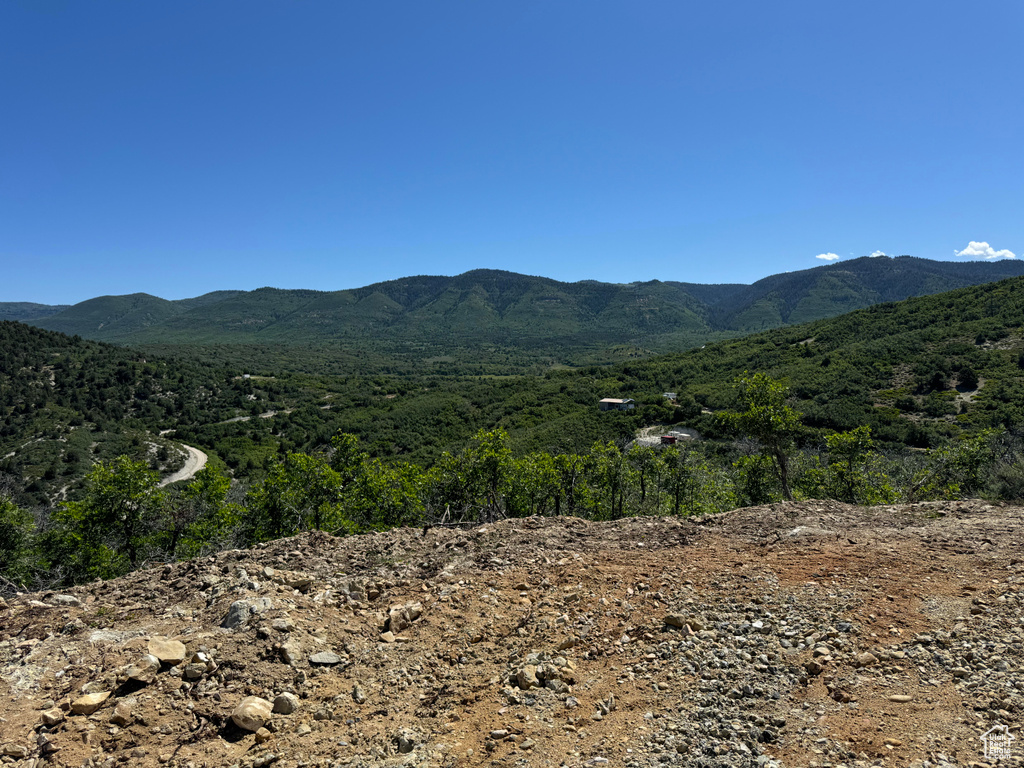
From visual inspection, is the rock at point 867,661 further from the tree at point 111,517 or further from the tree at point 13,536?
the tree at point 13,536

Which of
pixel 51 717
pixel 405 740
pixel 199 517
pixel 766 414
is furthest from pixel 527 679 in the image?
pixel 199 517

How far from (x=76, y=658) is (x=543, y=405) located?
279 feet

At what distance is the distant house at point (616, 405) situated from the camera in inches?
3109

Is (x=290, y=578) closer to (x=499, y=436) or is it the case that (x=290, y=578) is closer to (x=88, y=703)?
(x=88, y=703)

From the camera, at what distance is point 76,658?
5043 mm

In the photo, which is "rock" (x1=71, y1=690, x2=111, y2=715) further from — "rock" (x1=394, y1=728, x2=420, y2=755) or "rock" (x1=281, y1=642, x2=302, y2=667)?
"rock" (x1=394, y1=728, x2=420, y2=755)

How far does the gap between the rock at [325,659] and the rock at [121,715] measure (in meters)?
1.61

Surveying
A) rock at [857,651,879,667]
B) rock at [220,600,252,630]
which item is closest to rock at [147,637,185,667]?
rock at [220,600,252,630]

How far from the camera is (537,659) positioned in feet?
17.4

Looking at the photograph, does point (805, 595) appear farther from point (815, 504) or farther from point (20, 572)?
point (20, 572)

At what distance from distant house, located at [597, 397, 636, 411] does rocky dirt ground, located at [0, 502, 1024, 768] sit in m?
72.1

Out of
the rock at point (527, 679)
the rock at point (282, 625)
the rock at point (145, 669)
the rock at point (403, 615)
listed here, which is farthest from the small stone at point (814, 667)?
the rock at point (145, 669)

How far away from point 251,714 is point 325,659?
0.95m

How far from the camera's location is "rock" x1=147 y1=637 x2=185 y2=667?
193 inches
